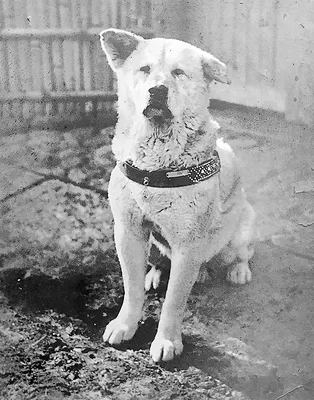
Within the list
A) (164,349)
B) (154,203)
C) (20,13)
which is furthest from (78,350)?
(20,13)

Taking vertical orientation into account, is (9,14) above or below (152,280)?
above

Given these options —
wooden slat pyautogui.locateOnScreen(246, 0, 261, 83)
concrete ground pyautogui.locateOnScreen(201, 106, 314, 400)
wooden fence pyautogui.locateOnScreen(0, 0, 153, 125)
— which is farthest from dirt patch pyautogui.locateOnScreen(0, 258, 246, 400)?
wooden slat pyautogui.locateOnScreen(246, 0, 261, 83)

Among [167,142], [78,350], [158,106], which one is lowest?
[78,350]

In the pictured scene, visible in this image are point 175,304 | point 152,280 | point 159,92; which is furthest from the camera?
point 152,280

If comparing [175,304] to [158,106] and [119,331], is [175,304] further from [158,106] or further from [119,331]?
[158,106]

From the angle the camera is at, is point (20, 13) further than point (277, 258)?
No

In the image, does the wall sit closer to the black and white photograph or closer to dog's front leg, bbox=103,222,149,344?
the black and white photograph

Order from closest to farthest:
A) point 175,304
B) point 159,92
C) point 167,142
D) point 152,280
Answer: point 159,92 < point 167,142 < point 175,304 < point 152,280

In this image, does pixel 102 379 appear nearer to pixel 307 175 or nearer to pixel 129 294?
pixel 129 294
